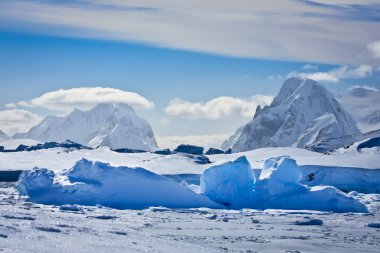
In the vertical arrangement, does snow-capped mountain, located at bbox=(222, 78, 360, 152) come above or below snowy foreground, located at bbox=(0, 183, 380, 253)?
above

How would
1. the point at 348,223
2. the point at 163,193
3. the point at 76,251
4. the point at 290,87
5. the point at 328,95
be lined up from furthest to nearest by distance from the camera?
the point at 290,87
the point at 328,95
the point at 163,193
the point at 348,223
the point at 76,251

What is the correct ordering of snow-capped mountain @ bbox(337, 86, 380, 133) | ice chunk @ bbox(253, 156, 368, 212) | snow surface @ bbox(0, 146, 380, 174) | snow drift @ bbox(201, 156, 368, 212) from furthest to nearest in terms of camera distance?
snow-capped mountain @ bbox(337, 86, 380, 133) → snow surface @ bbox(0, 146, 380, 174) → snow drift @ bbox(201, 156, 368, 212) → ice chunk @ bbox(253, 156, 368, 212)

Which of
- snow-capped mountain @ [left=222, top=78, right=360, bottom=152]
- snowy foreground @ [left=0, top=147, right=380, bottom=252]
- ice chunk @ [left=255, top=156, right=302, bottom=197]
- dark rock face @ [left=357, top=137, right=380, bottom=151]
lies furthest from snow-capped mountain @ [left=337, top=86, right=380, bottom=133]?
ice chunk @ [left=255, top=156, right=302, bottom=197]

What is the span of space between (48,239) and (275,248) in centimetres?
645

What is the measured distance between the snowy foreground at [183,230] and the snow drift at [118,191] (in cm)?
127

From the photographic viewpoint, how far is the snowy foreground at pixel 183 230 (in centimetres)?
1766

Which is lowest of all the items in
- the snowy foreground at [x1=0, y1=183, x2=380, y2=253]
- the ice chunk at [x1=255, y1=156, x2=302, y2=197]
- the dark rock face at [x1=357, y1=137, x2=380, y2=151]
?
the snowy foreground at [x1=0, y1=183, x2=380, y2=253]

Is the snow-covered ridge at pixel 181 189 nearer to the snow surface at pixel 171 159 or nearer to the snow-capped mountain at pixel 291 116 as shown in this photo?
the snow surface at pixel 171 159

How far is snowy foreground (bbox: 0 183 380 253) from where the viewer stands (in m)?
17.7

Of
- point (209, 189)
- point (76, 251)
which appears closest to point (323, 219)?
point (209, 189)

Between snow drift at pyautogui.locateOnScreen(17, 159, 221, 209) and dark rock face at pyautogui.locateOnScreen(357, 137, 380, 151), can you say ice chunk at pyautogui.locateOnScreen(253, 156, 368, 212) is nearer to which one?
snow drift at pyautogui.locateOnScreen(17, 159, 221, 209)

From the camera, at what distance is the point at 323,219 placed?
27.5 metres

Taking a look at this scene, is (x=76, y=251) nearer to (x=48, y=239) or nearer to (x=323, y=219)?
(x=48, y=239)

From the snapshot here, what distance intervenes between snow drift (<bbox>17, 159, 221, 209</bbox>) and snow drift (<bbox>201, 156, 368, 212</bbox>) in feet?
4.80
